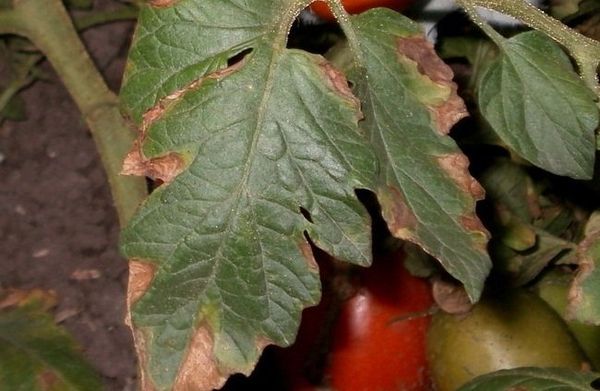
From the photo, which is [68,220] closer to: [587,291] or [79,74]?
[79,74]

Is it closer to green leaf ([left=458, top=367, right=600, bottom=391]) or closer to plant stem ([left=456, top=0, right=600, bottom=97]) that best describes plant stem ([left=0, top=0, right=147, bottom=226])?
green leaf ([left=458, top=367, right=600, bottom=391])

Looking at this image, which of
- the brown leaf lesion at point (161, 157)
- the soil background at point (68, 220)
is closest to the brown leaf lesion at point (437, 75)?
the brown leaf lesion at point (161, 157)

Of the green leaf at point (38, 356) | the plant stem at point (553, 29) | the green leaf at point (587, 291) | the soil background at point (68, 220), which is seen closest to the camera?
the plant stem at point (553, 29)

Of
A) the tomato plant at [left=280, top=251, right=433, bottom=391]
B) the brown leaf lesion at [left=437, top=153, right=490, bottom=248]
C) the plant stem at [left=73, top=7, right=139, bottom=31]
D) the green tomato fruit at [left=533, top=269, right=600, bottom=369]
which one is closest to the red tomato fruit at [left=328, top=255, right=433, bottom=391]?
the tomato plant at [left=280, top=251, right=433, bottom=391]

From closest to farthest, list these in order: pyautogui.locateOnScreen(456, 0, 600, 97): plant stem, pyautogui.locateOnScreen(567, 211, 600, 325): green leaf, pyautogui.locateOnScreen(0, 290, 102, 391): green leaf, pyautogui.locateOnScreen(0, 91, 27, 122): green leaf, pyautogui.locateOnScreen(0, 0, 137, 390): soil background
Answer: pyautogui.locateOnScreen(456, 0, 600, 97): plant stem, pyautogui.locateOnScreen(567, 211, 600, 325): green leaf, pyautogui.locateOnScreen(0, 290, 102, 391): green leaf, pyautogui.locateOnScreen(0, 0, 137, 390): soil background, pyautogui.locateOnScreen(0, 91, 27, 122): green leaf

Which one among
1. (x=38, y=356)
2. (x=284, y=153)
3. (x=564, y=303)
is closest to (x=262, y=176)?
(x=284, y=153)

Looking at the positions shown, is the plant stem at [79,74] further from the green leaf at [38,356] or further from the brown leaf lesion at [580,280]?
the brown leaf lesion at [580,280]

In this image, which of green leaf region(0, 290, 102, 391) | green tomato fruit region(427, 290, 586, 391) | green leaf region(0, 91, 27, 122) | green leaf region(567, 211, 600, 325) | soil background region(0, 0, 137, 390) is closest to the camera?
green leaf region(567, 211, 600, 325)

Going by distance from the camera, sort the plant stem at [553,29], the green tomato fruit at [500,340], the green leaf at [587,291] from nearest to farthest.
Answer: the plant stem at [553,29] < the green leaf at [587,291] < the green tomato fruit at [500,340]
